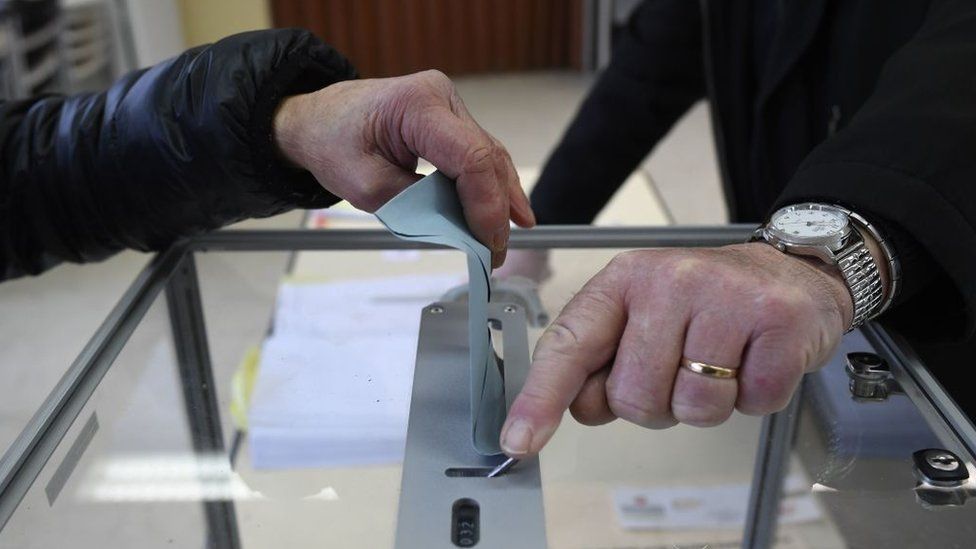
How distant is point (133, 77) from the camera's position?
29.4 inches

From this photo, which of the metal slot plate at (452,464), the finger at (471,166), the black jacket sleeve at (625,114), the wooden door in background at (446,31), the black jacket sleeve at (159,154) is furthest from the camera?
the wooden door in background at (446,31)

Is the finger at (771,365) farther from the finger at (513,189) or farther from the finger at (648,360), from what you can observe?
the finger at (513,189)

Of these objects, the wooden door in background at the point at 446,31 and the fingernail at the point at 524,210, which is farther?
the wooden door in background at the point at 446,31

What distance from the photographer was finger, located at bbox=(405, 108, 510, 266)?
0.57 meters

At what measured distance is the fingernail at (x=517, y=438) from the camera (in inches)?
18.8

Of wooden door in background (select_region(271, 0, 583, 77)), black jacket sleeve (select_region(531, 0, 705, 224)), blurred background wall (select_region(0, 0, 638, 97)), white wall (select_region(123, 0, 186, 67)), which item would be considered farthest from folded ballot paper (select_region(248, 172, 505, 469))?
wooden door in background (select_region(271, 0, 583, 77))

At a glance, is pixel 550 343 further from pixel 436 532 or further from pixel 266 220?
pixel 266 220

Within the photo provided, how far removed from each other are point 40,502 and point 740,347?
437mm

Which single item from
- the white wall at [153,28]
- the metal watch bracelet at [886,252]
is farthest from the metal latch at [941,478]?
the white wall at [153,28]

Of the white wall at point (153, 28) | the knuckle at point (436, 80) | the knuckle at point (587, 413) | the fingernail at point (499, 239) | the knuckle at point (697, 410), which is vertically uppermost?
the knuckle at point (436, 80)

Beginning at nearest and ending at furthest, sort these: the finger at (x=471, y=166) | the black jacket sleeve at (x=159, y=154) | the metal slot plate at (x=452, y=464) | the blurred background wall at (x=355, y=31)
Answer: the metal slot plate at (x=452, y=464), the finger at (x=471, y=166), the black jacket sleeve at (x=159, y=154), the blurred background wall at (x=355, y=31)

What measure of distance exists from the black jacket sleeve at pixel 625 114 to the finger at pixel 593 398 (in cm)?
73

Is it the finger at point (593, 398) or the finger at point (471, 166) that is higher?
the finger at point (471, 166)

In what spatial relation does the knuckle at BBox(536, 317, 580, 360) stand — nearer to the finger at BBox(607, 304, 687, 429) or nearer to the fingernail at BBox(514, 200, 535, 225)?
the finger at BBox(607, 304, 687, 429)
